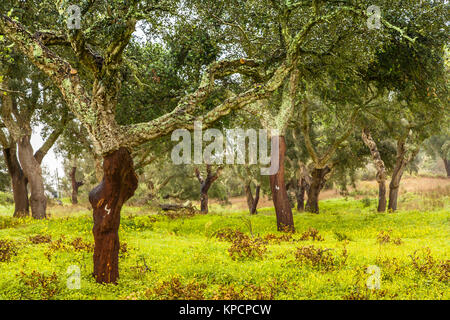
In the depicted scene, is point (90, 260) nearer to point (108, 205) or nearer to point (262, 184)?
point (108, 205)

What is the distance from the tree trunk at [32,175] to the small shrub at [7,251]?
10062 mm

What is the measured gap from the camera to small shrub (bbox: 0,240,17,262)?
9861 millimetres

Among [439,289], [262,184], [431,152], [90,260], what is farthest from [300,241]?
[431,152]

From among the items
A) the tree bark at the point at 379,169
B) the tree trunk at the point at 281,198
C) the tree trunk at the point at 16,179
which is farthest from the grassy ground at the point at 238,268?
the tree bark at the point at 379,169

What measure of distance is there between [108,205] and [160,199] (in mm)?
31952

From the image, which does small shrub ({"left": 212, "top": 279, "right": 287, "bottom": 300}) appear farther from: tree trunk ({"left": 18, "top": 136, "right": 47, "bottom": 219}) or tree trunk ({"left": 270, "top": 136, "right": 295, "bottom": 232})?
tree trunk ({"left": 18, "top": 136, "right": 47, "bottom": 219})

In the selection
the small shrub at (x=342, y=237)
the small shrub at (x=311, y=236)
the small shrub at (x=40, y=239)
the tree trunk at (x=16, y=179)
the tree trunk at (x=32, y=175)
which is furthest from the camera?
the tree trunk at (x=16, y=179)

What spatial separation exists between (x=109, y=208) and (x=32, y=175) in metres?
15.4

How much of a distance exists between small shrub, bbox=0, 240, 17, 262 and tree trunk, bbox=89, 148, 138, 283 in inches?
147

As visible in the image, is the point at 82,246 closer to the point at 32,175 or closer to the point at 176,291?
the point at 176,291

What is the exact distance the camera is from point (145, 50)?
18172 mm

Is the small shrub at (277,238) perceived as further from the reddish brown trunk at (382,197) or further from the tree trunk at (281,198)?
the reddish brown trunk at (382,197)

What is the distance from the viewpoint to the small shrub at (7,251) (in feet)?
32.4

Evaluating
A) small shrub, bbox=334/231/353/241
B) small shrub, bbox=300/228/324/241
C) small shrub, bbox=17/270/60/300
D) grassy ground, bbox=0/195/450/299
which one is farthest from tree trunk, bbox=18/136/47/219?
small shrub, bbox=334/231/353/241
